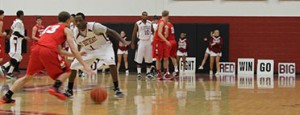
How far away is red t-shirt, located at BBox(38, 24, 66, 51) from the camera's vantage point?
1163cm

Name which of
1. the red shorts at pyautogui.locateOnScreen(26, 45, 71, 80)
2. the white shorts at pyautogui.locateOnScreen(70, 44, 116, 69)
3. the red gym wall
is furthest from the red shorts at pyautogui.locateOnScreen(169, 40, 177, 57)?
the red shorts at pyautogui.locateOnScreen(26, 45, 71, 80)

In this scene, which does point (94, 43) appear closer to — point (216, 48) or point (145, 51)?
point (145, 51)

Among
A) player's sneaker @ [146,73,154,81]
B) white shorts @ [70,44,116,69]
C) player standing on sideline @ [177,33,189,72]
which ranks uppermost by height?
white shorts @ [70,44,116,69]

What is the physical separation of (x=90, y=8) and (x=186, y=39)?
428 centimetres

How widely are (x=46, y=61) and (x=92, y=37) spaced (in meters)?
1.85

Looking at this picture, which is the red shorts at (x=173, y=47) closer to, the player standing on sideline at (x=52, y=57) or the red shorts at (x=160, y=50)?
the red shorts at (x=160, y=50)

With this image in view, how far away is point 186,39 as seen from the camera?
2462 cm

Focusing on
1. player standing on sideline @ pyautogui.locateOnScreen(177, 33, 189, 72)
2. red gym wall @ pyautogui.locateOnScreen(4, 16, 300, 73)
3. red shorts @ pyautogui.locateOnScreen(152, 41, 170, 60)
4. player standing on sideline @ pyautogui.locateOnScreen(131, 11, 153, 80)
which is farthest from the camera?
red gym wall @ pyautogui.locateOnScreen(4, 16, 300, 73)

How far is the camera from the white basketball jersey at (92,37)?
12984mm

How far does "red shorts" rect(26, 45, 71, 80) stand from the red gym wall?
13612 millimetres

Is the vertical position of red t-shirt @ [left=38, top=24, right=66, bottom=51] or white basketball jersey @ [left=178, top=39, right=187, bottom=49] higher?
red t-shirt @ [left=38, top=24, right=66, bottom=51]

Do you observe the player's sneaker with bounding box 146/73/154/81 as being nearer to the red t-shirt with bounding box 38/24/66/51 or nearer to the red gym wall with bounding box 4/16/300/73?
the red gym wall with bounding box 4/16/300/73

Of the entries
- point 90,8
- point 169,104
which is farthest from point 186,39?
→ point 169,104

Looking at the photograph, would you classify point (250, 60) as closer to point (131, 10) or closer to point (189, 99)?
point (131, 10)
